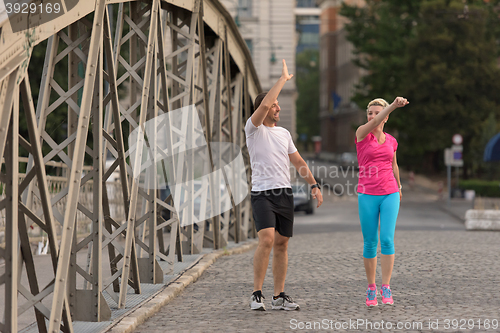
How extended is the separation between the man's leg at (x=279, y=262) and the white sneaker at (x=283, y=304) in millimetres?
57

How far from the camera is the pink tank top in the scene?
644 centimetres

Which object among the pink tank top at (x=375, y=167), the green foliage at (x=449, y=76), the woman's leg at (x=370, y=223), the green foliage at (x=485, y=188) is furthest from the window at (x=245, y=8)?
the woman's leg at (x=370, y=223)

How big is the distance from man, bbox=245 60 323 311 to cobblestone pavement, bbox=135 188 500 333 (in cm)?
26

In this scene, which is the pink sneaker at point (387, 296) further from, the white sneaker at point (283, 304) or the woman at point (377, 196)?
the white sneaker at point (283, 304)

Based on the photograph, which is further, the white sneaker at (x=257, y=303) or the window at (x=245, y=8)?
the window at (x=245, y=8)

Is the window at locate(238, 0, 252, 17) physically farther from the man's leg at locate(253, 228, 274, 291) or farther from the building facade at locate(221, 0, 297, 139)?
the man's leg at locate(253, 228, 274, 291)

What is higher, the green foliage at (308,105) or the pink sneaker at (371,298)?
the green foliage at (308,105)

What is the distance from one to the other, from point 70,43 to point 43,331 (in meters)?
2.11

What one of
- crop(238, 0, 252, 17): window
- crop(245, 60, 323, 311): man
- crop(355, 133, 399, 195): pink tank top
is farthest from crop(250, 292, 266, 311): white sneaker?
crop(238, 0, 252, 17): window

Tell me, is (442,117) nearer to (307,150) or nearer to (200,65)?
(200,65)

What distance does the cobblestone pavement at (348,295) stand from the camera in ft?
18.8

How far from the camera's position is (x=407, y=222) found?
83.8 ft

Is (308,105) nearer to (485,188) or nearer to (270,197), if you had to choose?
(485,188)

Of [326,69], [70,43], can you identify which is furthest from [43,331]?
[326,69]
